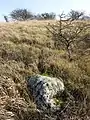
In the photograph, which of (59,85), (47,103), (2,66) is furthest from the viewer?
(2,66)

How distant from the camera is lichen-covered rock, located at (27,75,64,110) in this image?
5562 mm

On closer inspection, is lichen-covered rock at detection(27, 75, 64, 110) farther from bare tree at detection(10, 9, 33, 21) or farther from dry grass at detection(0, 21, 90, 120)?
bare tree at detection(10, 9, 33, 21)

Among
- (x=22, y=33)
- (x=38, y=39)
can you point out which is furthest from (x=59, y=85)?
(x=22, y=33)

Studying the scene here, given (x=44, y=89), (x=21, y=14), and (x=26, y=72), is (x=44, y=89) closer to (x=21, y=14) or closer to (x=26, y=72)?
(x=26, y=72)

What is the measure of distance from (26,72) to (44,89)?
88 cm

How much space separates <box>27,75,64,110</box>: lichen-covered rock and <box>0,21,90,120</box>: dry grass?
0.14 meters

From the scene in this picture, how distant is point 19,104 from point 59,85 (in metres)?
0.99

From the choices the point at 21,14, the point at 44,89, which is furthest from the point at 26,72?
the point at 21,14

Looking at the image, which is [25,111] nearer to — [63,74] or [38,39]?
[63,74]

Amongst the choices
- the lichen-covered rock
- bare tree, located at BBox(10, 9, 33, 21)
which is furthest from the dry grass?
bare tree, located at BBox(10, 9, 33, 21)

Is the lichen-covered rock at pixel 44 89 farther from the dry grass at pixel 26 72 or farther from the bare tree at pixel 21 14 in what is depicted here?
the bare tree at pixel 21 14

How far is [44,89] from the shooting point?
5742mm

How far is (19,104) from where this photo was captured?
5.48m

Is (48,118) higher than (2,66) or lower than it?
lower
